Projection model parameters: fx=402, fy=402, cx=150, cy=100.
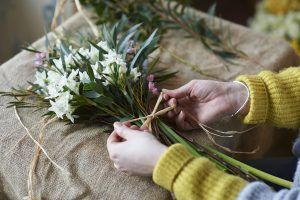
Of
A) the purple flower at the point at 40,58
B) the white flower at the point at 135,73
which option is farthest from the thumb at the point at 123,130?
the purple flower at the point at 40,58

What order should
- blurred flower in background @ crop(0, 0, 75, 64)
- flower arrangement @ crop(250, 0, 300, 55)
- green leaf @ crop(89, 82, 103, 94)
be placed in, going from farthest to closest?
flower arrangement @ crop(250, 0, 300, 55), blurred flower in background @ crop(0, 0, 75, 64), green leaf @ crop(89, 82, 103, 94)

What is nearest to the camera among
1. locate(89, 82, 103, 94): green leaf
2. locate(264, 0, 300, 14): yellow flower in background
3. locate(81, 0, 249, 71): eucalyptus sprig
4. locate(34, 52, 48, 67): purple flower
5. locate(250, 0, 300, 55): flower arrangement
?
locate(89, 82, 103, 94): green leaf

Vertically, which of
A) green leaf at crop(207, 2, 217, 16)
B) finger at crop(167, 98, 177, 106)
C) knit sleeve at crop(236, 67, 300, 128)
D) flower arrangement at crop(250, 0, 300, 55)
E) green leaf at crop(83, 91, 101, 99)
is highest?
green leaf at crop(83, 91, 101, 99)

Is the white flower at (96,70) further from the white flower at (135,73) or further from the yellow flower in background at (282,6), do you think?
the yellow flower in background at (282,6)

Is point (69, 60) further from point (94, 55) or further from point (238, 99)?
point (238, 99)

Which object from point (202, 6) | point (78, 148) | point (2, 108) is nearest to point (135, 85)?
point (78, 148)

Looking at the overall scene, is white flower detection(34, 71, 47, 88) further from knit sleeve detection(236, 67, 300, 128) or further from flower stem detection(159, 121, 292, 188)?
knit sleeve detection(236, 67, 300, 128)

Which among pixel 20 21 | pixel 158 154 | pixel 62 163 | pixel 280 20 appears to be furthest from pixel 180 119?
pixel 280 20

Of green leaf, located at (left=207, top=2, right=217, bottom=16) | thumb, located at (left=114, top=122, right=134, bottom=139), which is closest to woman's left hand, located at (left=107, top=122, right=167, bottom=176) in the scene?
thumb, located at (left=114, top=122, right=134, bottom=139)

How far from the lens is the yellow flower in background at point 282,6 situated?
1844 millimetres

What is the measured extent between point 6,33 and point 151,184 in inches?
42.2

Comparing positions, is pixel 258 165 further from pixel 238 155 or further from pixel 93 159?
pixel 93 159

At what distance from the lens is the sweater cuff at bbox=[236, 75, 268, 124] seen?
2.70 ft

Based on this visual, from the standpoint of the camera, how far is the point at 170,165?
26.5 inches
